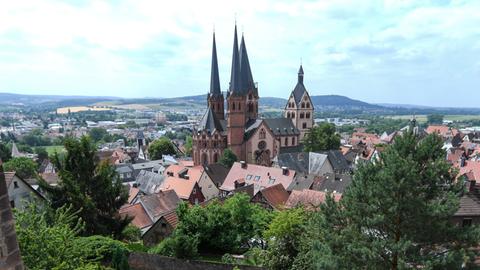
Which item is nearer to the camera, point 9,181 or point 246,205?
point 9,181

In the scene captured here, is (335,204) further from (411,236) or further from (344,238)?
(411,236)

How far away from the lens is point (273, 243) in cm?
2027

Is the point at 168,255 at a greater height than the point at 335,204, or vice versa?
the point at 335,204

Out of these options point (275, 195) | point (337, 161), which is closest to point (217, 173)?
point (275, 195)

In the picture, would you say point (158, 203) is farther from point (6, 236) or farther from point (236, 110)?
point (236, 110)

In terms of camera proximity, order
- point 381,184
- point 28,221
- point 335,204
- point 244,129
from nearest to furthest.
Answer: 1. point 28,221
2. point 381,184
3. point 335,204
4. point 244,129

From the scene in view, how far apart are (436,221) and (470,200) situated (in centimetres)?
1089

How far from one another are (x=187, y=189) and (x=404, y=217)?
31.2m

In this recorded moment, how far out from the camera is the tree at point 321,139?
7388 centimetres

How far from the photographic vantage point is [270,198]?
111ft

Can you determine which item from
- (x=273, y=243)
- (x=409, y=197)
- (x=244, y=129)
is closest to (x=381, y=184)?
(x=409, y=197)

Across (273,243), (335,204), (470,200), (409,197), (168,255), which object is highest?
(409,197)

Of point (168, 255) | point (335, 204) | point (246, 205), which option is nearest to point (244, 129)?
point (246, 205)

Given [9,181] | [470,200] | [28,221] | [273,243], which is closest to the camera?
[28,221]
